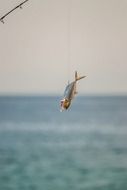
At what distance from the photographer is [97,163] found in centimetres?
287

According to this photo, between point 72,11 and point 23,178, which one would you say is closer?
point 72,11

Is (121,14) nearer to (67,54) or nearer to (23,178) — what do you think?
(67,54)

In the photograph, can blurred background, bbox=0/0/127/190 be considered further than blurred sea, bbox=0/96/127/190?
No

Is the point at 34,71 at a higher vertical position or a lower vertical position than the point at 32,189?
higher

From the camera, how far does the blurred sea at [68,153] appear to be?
9.41ft

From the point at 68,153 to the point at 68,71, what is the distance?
1.88 feet

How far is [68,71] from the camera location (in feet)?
8.91

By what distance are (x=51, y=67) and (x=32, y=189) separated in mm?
849

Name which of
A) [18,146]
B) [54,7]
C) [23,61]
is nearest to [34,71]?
[23,61]

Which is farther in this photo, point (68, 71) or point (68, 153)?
point (68, 153)

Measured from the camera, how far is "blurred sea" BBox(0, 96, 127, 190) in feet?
9.41

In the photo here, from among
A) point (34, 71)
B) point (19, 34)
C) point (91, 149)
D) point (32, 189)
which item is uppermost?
point (19, 34)

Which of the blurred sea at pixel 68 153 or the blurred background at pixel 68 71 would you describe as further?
the blurred sea at pixel 68 153

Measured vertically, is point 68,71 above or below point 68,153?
above
